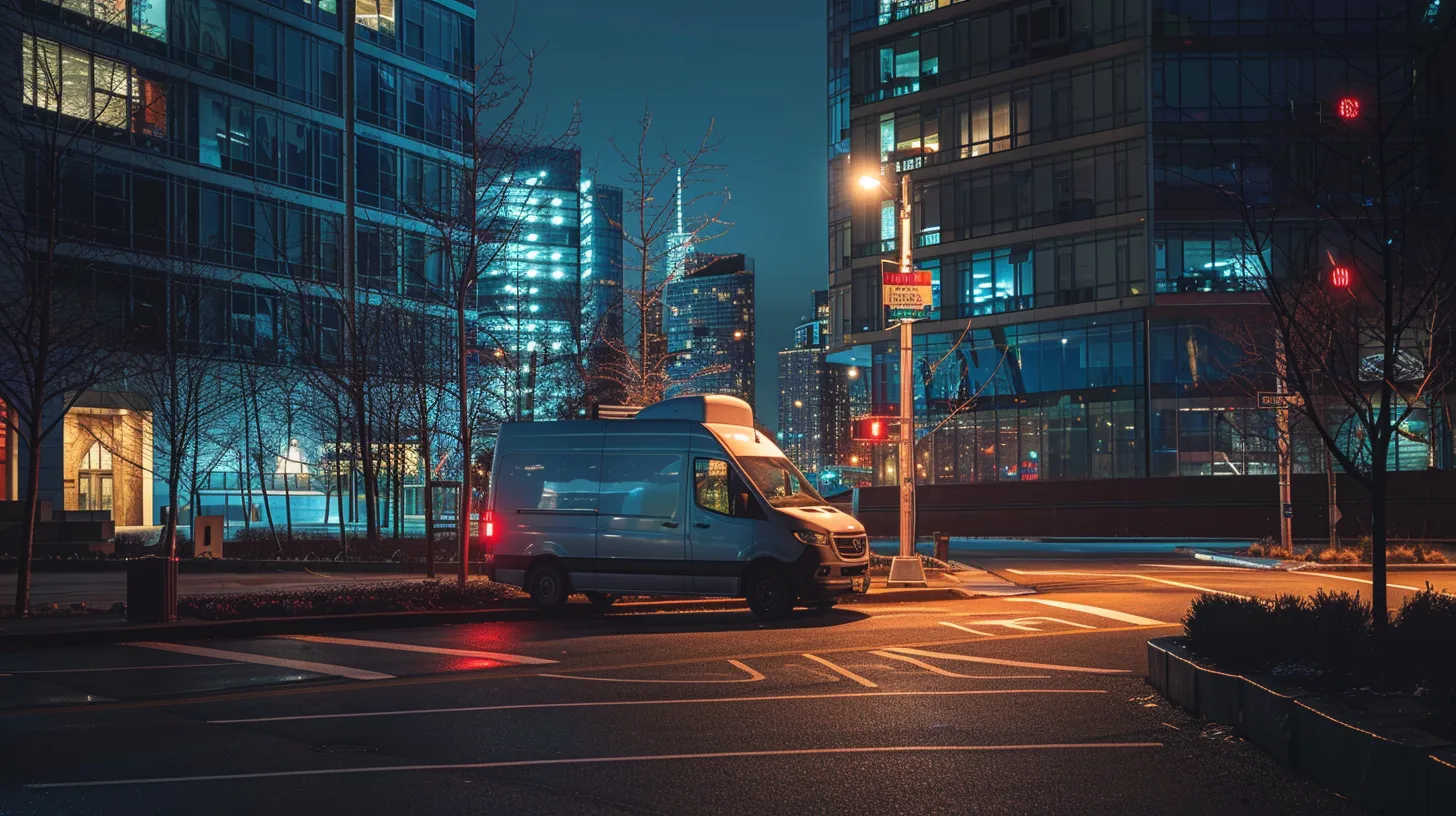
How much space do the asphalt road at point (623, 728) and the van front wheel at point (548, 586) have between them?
216cm

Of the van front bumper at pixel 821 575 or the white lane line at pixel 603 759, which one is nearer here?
the white lane line at pixel 603 759

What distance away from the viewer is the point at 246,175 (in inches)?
2058

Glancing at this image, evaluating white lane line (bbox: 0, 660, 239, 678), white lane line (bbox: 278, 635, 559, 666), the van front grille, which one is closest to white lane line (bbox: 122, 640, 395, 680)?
white lane line (bbox: 0, 660, 239, 678)

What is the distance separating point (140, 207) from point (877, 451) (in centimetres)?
3172

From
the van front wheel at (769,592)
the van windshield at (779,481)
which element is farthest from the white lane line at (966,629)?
the van windshield at (779,481)

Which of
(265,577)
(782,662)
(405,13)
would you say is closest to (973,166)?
(405,13)

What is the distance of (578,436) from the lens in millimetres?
18781

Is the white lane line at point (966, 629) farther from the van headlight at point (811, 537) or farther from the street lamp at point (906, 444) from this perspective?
the street lamp at point (906, 444)

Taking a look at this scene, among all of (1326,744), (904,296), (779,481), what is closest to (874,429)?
(904,296)

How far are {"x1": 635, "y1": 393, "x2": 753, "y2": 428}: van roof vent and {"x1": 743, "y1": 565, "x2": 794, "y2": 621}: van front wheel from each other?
88.0 inches

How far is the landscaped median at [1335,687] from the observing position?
684 centimetres

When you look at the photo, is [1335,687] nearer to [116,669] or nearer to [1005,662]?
[1005,662]

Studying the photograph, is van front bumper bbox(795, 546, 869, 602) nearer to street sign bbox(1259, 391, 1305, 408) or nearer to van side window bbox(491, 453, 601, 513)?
van side window bbox(491, 453, 601, 513)

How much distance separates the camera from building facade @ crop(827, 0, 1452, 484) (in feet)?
165
